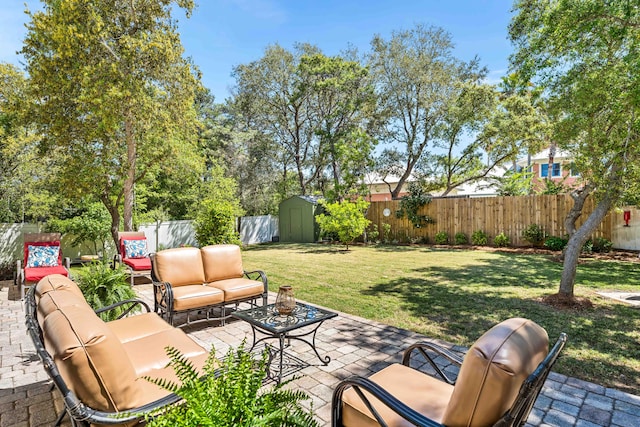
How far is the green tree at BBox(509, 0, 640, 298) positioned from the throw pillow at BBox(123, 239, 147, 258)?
27.9ft

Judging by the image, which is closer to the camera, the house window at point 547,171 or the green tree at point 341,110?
the green tree at point 341,110

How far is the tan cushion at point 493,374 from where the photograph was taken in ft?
4.23

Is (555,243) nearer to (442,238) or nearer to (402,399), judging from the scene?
(442,238)

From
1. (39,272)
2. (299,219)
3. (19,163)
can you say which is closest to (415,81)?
(299,219)

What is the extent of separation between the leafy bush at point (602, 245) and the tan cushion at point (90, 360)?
1271 cm

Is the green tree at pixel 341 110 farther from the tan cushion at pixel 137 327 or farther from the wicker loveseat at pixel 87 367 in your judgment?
the wicker loveseat at pixel 87 367

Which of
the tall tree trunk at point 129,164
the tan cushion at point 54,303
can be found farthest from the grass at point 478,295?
the tan cushion at point 54,303

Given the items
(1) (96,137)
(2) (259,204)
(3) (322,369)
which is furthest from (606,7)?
(2) (259,204)

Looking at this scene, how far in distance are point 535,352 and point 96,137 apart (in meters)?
9.89

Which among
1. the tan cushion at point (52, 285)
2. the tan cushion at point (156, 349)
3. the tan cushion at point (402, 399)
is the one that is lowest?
the tan cushion at point (402, 399)

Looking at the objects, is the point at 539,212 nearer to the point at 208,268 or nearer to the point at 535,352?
the point at 208,268

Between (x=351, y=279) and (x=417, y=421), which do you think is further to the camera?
(x=351, y=279)

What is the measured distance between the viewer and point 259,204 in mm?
18859

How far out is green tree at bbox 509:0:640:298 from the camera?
13.8 ft
